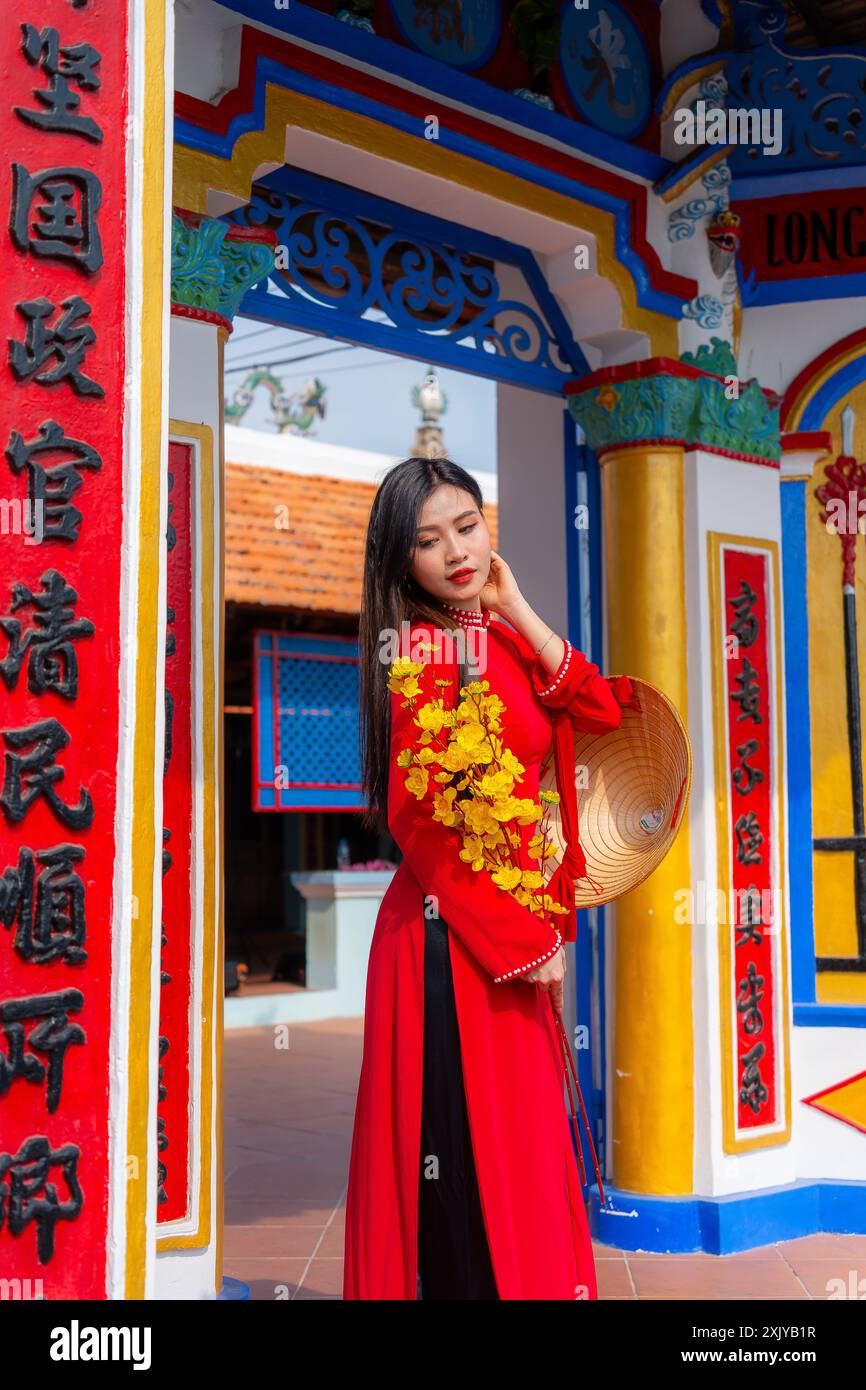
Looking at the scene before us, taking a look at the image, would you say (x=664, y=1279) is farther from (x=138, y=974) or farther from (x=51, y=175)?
(x=51, y=175)

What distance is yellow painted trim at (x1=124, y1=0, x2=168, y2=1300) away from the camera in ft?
7.18

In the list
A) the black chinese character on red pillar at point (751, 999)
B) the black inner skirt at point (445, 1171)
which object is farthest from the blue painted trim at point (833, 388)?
the black inner skirt at point (445, 1171)

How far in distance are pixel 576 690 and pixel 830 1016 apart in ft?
8.91

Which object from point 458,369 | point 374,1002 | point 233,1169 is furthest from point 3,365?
point 233,1169

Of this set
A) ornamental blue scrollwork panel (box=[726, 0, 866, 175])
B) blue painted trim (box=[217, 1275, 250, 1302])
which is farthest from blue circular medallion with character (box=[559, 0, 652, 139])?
blue painted trim (box=[217, 1275, 250, 1302])

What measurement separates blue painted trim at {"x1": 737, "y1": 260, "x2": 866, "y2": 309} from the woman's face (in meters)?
2.88

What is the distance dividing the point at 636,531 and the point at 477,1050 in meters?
2.68

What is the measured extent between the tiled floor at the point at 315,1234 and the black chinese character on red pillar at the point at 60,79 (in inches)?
128

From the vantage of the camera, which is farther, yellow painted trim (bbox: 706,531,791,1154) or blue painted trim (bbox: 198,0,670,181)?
yellow painted trim (bbox: 706,531,791,1154)

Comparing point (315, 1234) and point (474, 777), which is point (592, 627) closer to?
point (315, 1234)

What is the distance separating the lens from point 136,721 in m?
2.22

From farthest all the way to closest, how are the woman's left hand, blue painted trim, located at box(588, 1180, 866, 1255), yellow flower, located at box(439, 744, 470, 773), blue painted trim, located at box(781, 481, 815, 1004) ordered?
1. blue painted trim, located at box(781, 481, 815, 1004)
2. blue painted trim, located at box(588, 1180, 866, 1255)
3. the woman's left hand
4. yellow flower, located at box(439, 744, 470, 773)

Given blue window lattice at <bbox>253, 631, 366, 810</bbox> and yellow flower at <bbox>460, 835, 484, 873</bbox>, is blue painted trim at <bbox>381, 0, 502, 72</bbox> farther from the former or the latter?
blue window lattice at <bbox>253, 631, 366, 810</bbox>

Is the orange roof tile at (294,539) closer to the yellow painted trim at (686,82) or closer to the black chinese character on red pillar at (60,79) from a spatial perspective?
the yellow painted trim at (686,82)
